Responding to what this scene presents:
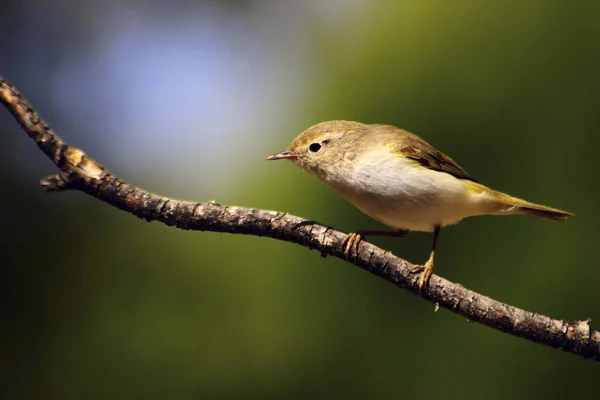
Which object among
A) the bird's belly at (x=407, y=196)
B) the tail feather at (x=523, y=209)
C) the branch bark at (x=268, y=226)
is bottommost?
the branch bark at (x=268, y=226)

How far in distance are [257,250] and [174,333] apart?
1.54ft

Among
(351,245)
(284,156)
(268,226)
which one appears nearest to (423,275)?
(351,245)

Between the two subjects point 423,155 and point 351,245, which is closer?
point 351,245

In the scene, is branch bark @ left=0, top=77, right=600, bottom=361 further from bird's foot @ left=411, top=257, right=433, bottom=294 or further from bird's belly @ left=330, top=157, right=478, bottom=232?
bird's belly @ left=330, top=157, right=478, bottom=232

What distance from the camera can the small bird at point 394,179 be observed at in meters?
1.04

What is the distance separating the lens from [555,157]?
6.74 ft

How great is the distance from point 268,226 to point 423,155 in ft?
1.66

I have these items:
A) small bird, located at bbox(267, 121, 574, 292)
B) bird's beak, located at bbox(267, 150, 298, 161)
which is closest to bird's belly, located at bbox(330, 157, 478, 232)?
small bird, located at bbox(267, 121, 574, 292)

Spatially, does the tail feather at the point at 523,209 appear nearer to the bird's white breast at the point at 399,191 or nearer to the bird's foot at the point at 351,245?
the bird's white breast at the point at 399,191

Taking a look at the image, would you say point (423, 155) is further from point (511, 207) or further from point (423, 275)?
point (423, 275)

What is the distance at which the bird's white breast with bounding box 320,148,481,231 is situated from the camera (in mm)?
1034

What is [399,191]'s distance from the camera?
1.04 meters

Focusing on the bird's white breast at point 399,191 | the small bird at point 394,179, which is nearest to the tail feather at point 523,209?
the small bird at point 394,179

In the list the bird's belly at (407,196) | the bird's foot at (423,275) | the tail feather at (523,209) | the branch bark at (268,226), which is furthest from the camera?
the tail feather at (523,209)
